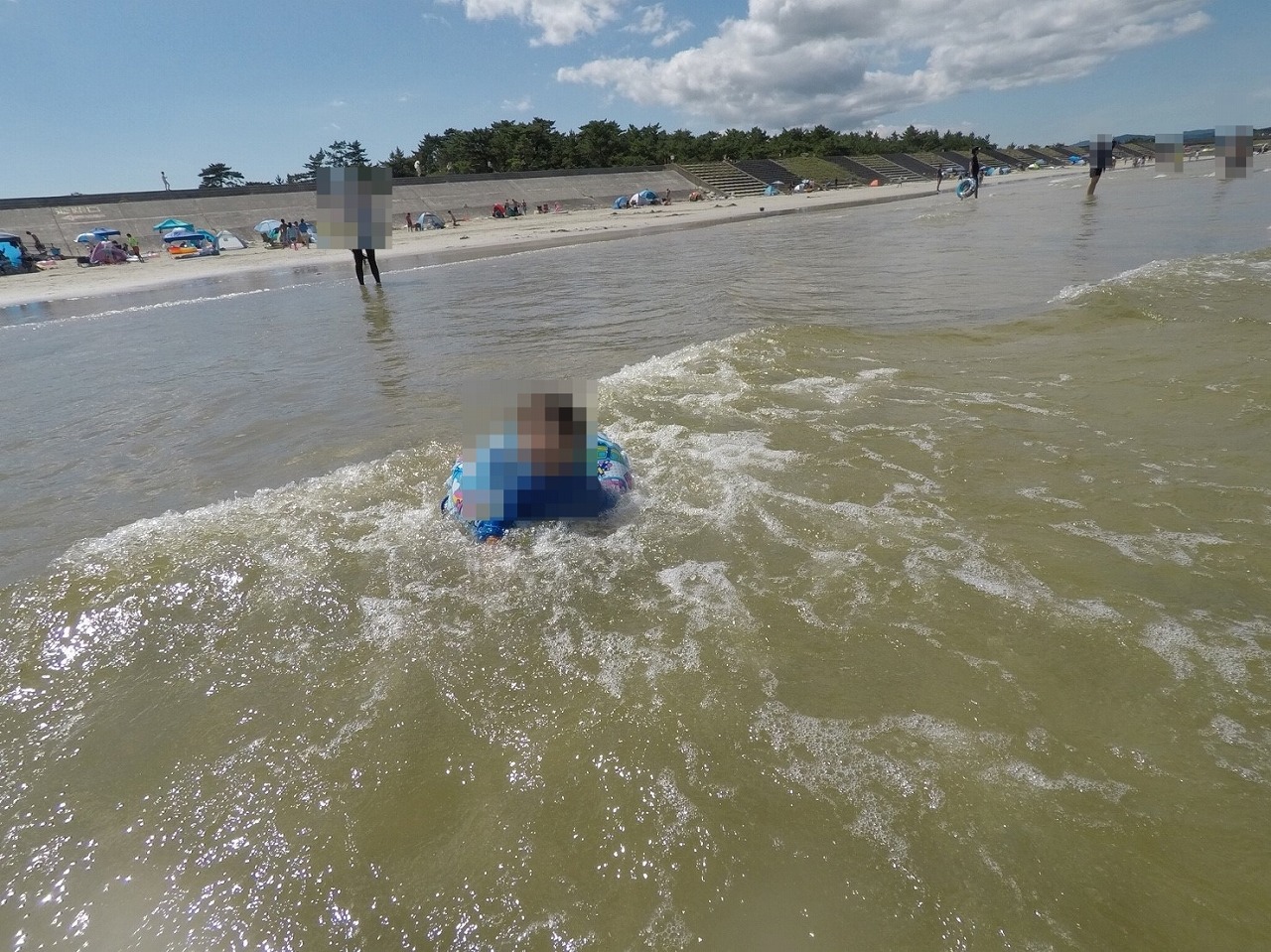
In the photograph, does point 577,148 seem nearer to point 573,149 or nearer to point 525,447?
point 573,149

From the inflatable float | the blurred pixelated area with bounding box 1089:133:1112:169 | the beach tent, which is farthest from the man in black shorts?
the beach tent

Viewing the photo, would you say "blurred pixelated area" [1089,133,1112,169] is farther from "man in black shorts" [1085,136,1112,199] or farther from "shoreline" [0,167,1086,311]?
"shoreline" [0,167,1086,311]

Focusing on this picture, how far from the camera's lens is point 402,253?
28.3 m

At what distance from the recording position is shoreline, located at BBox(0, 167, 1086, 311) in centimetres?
2273

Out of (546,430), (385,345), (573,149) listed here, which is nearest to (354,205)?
(385,345)

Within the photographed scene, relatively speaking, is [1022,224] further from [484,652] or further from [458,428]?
[484,652]

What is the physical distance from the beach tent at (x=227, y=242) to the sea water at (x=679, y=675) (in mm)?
31299

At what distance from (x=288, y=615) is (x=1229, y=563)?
17.3 ft

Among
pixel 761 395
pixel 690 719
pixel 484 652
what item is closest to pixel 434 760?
pixel 484 652

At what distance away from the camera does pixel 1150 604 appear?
3.49 metres

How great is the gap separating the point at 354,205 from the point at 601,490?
1198 cm

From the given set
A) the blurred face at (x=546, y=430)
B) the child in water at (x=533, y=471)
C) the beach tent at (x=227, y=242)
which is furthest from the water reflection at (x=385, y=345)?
the beach tent at (x=227, y=242)

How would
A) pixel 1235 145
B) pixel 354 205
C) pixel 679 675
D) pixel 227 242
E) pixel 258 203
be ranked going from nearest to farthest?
pixel 679 675 < pixel 354 205 < pixel 1235 145 < pixel 227 242 < pixel 258 203

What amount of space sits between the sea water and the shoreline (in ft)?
63.2
